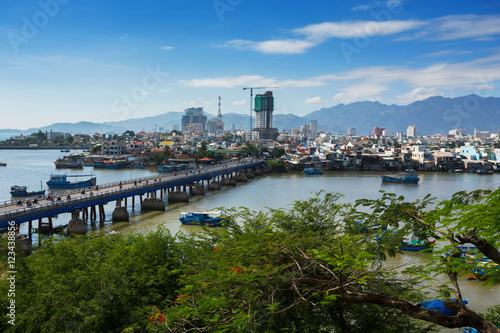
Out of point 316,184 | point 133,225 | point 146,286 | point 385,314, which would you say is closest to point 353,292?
point 385,314

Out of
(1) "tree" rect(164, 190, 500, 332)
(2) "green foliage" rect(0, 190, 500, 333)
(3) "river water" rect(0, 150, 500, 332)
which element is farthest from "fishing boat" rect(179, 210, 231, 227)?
(1) "tree" rect(164, 190, 500, 332)

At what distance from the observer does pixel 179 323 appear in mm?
5559

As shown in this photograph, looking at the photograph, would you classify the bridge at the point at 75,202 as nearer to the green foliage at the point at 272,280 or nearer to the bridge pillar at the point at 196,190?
the bridge pillar at the point at 196,190

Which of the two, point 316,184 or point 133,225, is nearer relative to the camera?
point 133,225

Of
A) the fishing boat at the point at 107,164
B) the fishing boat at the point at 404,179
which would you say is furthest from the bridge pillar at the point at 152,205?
the fishing boat at the point at 107,164

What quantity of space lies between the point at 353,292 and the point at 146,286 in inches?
237

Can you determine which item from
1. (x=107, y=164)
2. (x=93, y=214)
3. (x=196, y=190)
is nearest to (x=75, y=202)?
(x=93, y=214)

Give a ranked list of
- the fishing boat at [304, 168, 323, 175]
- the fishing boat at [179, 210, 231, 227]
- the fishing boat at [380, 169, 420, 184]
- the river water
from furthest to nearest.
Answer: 1. the fishing boat at [304, 168, 323, 175]
2. the fishing boat at [380, 169, 420, 184]
3. the fishing boat at [179, 210, 231, 227]
4. the river water

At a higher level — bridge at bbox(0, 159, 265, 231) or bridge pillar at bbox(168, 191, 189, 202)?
bridge at bbox(0, 159, 265, 231)

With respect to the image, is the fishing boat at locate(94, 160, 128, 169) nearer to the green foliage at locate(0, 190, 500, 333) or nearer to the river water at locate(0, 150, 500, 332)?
the river water at locate(0, 150, 500, 332)

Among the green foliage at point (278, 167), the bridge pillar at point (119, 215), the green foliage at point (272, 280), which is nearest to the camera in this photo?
the green foliage at point (272, 280)

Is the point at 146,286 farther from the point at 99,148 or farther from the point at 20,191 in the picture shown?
the point at 99,148

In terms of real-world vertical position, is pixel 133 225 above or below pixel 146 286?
below

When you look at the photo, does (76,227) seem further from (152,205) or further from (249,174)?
(249,174)
